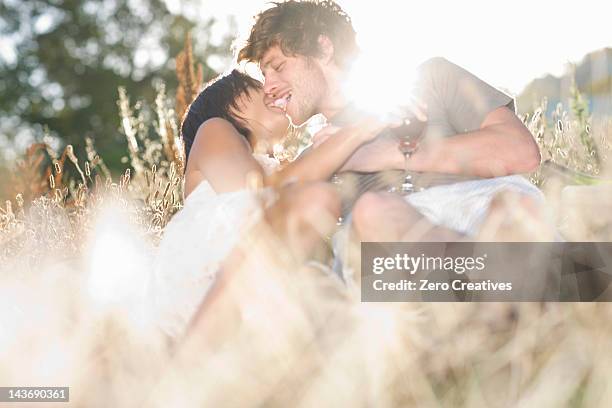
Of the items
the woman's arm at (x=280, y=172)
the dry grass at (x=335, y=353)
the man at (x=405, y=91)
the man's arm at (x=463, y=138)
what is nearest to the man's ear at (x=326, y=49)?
the man at (x=405, y=91)

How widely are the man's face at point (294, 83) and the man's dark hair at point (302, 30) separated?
0.04 m

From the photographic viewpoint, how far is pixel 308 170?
315 cm

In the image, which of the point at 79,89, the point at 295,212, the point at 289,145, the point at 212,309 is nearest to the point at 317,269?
the point at 295,212

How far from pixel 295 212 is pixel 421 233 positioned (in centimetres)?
44

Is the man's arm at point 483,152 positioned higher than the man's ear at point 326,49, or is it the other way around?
the man's ear at point 326,49

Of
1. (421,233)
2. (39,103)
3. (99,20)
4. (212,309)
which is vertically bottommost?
(39,103)

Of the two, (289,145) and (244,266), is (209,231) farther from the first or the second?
(289,145)

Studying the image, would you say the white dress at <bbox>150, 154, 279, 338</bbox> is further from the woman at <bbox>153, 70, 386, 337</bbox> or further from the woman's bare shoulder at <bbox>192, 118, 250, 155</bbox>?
the woman's bare shoulder at <bbox>192, 118, 250, 155</bbox>

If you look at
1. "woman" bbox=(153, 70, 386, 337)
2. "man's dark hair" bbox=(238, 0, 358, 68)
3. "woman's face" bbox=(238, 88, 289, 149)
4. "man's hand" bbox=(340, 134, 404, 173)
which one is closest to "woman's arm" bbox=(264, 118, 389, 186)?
"woman" bbox=(153, 70, 386, 337)

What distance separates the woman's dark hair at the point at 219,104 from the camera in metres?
3.62

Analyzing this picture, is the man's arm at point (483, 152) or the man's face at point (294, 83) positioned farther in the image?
the man's face at point (294, 83)

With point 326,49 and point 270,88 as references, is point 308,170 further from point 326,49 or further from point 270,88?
point 326,49

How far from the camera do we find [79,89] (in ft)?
74.2

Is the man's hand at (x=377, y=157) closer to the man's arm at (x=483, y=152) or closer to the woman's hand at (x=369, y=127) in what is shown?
the man's arm at (x=483, y=152)
